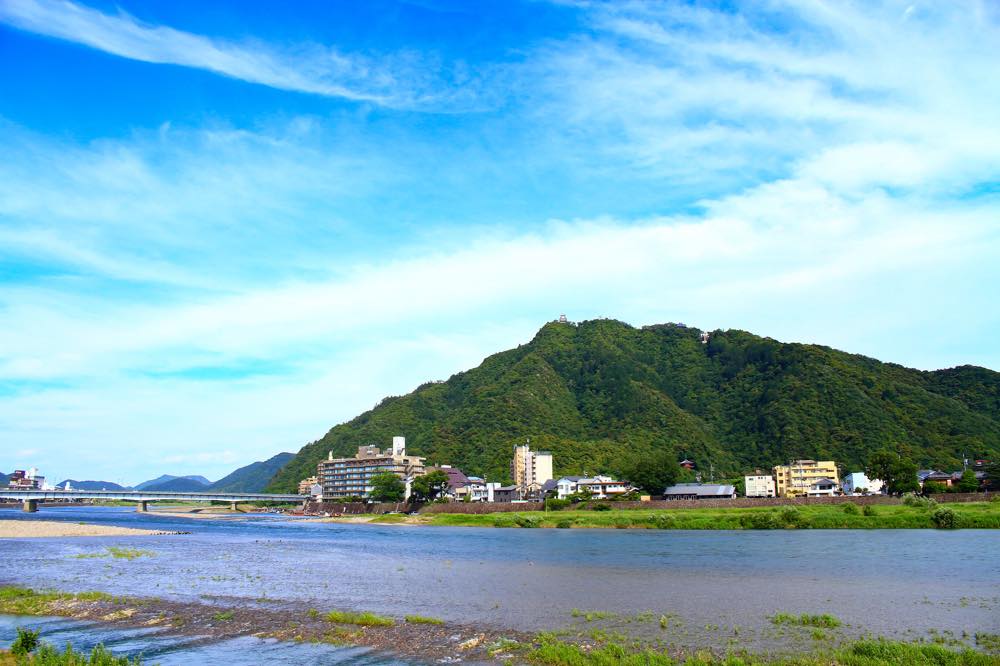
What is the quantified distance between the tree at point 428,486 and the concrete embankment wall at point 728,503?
34.5 ft

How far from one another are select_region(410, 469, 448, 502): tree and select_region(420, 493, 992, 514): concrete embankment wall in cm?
1050

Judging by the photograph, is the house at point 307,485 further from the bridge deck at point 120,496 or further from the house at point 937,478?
the house at point 937,478

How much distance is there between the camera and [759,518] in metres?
69.1

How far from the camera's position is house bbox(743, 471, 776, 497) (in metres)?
106

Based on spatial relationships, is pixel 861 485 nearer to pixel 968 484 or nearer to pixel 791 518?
pixel 968 484

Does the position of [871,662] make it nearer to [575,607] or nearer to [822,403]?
[575,607]

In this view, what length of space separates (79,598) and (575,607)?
17214 mm

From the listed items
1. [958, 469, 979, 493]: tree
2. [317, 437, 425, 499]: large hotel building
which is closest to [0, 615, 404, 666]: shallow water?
[958, 469, 979, 493]: tree

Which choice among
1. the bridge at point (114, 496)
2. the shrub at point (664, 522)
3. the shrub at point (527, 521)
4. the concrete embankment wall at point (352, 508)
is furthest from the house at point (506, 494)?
the bridge at point (114, 496)

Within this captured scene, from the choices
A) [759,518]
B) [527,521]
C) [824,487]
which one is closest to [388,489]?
[527,521]

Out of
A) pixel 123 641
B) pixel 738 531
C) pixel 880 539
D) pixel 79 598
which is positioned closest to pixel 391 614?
pixel 123 641

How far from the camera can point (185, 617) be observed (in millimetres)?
22391

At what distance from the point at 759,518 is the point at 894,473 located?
1128 inches

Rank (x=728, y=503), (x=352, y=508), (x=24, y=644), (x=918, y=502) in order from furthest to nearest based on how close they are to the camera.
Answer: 1. (x=352, y=508)
2. (x=728, y=503)
3. (x=918, y=502)
4. (x=24, y=644)
